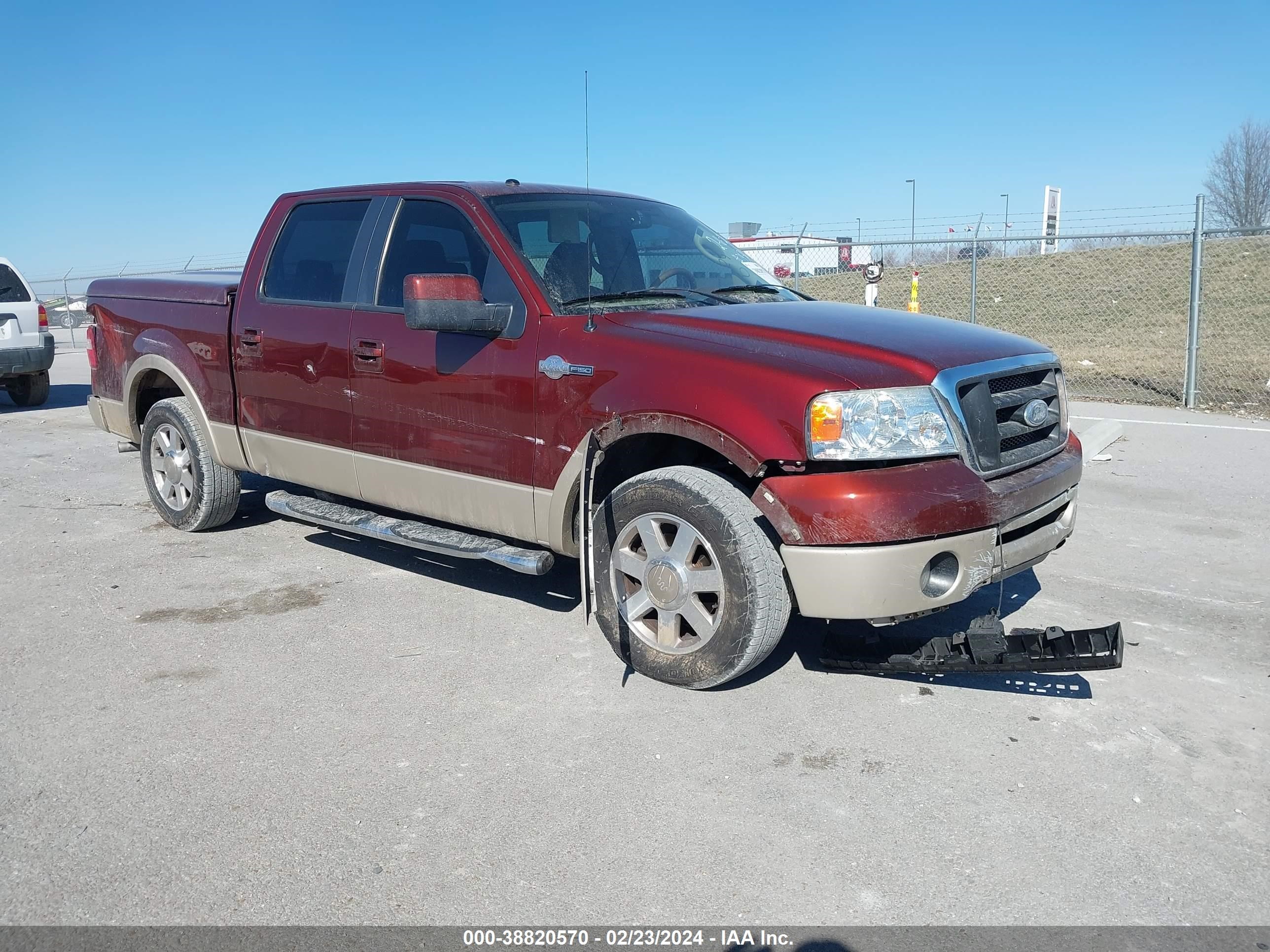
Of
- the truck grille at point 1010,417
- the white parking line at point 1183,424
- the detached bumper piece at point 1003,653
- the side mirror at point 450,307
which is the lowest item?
the white parking line at point 1183,424

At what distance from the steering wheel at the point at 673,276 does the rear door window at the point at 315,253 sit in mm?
1526

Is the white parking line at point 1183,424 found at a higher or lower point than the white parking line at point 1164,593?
higher

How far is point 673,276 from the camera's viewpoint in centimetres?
491

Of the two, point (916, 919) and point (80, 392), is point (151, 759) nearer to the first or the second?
point (916, 919)

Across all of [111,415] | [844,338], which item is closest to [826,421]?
[844,338]

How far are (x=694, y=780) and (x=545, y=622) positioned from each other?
1645 mm

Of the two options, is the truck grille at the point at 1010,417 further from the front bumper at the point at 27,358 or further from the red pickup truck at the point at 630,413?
the front bumper at the point at 27,358

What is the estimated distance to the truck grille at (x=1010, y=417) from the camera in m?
3.78

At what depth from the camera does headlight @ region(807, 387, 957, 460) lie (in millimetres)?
3604

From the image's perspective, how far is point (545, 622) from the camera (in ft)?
16.1

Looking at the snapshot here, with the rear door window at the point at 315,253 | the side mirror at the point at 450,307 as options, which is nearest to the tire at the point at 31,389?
the rear door window at the point at 315,253

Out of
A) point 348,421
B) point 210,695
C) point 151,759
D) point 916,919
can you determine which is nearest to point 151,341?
point 348,421

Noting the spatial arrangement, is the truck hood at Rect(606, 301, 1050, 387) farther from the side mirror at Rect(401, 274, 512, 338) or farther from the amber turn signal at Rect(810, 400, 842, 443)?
the side mirror at Rect(401, 274, 512, 338)

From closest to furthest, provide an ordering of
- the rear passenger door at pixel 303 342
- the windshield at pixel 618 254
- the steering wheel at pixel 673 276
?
the windshield at pixel 618 254, the steering wheel at pixel 673 276, the rear passenger door at pixel 303 342
